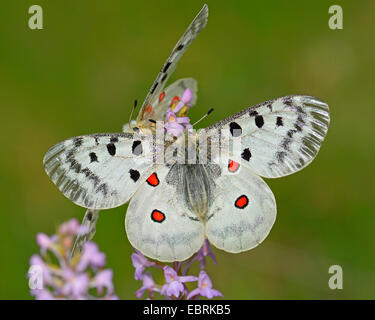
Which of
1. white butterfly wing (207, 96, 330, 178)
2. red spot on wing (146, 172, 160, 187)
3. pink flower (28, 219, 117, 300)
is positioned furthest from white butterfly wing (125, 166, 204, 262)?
pink flower (28, 219, 117, 300)

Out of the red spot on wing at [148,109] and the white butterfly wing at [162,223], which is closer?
the white butterfly wing at [162,223]

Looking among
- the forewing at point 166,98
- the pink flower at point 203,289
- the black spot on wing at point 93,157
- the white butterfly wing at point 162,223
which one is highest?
the forewing at point 166,98

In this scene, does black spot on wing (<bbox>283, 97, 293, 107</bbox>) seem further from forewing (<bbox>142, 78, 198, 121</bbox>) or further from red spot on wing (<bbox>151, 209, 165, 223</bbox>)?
red spot on wing (<bbox>151, 209, 165, 223</bbox>)

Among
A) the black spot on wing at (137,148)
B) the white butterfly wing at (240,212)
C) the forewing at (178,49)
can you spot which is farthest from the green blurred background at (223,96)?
the forewing at (178,49)

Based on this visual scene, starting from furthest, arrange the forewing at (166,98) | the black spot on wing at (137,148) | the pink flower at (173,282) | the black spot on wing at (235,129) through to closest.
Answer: the forewing at (166,98)
the black spot on wing at (235,129)
the black spot on wing at (137,148)
the pink flower at (173,282)

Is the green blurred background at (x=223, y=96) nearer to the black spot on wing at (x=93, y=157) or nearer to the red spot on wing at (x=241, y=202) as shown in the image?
the red spot on wing at (x=241, y=202)

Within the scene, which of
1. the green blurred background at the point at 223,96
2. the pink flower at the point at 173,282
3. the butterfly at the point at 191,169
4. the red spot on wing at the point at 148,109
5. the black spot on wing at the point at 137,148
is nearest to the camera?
the pink flower at the point at 173,282

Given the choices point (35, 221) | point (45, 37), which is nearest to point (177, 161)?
point (35, 221)
